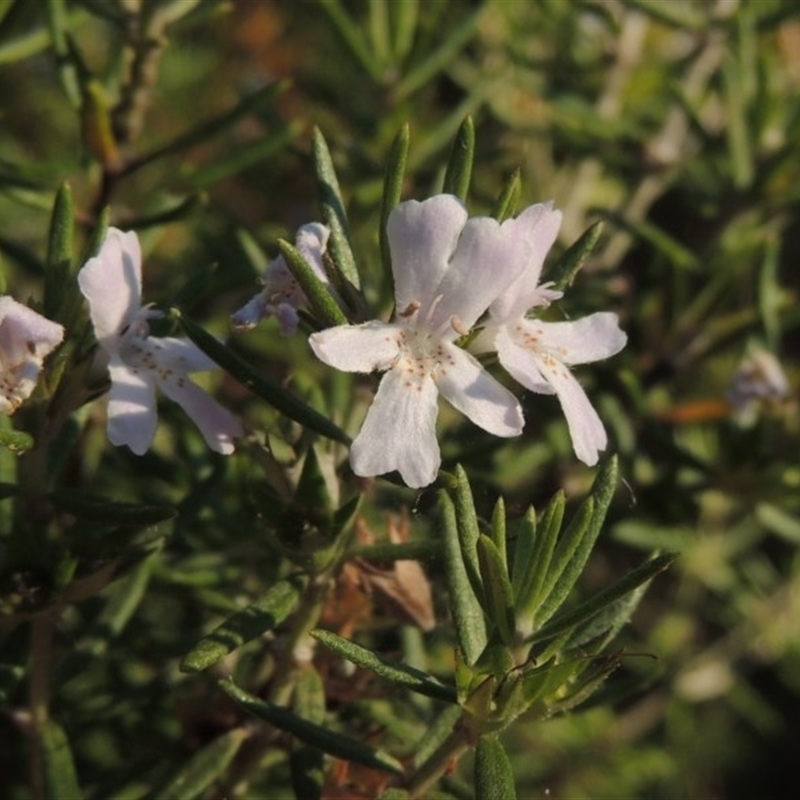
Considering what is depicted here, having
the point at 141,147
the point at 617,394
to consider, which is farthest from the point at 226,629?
the point at 141,147

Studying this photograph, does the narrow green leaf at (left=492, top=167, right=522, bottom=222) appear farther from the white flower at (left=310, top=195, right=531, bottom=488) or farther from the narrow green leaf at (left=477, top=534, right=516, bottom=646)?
the narrow green leaf at (left=477, top=534, right=516, bottom=646)

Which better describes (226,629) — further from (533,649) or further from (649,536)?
(649,536)

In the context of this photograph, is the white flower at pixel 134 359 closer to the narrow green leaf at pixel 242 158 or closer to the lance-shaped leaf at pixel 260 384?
the lance-shaped leaf at pixel 260 384

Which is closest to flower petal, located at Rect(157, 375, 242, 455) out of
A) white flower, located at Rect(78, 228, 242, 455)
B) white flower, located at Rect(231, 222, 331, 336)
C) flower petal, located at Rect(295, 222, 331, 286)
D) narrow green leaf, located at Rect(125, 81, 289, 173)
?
white flower, located at Rect(78, 228, 242, 455)

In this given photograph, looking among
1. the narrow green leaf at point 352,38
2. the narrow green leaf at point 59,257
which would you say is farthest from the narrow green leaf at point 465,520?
the narrow green leaf at point 352,38

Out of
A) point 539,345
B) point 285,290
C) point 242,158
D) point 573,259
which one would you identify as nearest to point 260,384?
point 285,290

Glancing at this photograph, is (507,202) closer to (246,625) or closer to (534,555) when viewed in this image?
(534,555)

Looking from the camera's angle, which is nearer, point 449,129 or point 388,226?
point 388,226
